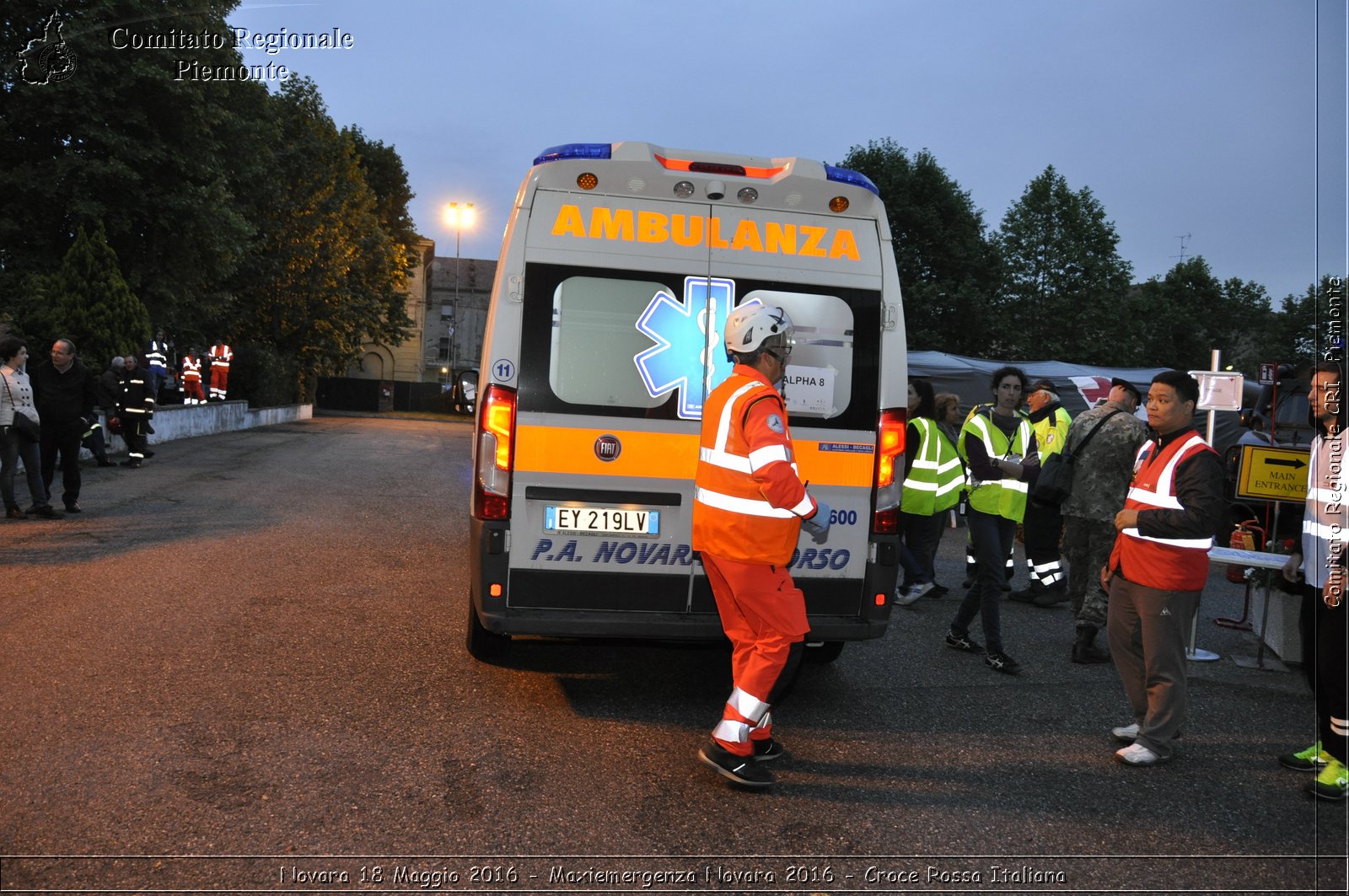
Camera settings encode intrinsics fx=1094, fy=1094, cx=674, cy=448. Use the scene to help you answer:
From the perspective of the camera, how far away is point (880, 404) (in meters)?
5.39

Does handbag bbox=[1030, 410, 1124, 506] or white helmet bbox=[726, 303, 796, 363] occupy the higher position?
white helmet bbox=[726, 303, 796, 363]

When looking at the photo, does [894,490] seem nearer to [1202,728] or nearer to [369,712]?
[1202,728]

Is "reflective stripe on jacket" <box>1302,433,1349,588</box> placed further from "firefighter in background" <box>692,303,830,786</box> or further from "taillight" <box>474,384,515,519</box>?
"taillight" <box>474,384,515,519</box>

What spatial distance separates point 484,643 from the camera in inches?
235

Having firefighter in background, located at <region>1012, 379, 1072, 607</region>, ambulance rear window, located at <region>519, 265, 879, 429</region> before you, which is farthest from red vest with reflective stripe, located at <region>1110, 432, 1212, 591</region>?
firefighter in background, located at <region>1012, 379, 1072, 607</region>

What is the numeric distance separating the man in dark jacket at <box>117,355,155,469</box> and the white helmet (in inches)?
581

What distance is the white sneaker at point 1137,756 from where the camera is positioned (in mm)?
5059

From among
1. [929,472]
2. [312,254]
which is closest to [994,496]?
[929,472]

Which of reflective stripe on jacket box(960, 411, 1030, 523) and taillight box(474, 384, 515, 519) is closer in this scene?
taillight box(474, 384, 515, 519)

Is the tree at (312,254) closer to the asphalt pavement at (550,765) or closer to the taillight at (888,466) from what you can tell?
the asphalt pavement at (550,765)

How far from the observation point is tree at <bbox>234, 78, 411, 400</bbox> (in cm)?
4197

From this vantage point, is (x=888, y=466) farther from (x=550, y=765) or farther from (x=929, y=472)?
(x=929, y=472)

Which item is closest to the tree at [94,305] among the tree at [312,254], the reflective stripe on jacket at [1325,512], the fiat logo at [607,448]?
the fiat logo at [607,448]

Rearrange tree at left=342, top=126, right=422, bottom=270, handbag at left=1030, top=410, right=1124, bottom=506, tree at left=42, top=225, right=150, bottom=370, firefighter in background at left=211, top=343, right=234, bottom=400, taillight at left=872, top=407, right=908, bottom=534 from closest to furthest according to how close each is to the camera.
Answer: taillight at left=872, top=407, right=908, bottom=534 < handbag at left=1030, top=410, right=1124, bottom=506 < tree at left=42, top=225, right=150, bottom=370 < firefighter in background at left=211, top=343, right=234, bottom=400 < tree at left=342, top=126, right=422, bottom=270
